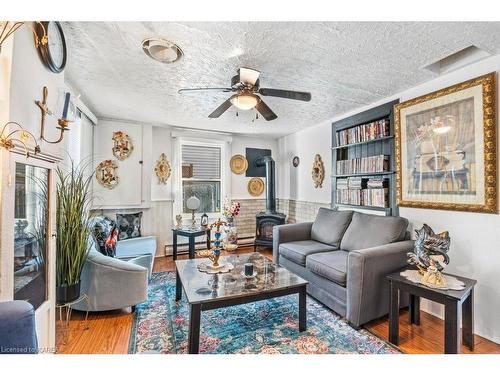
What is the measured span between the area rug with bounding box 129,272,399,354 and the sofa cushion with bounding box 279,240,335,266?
0.49 m

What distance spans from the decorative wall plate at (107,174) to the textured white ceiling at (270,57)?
1017 mm

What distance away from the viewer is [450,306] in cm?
151

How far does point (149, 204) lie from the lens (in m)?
4.05

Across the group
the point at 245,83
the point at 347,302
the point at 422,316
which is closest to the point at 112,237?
the point at 245,83

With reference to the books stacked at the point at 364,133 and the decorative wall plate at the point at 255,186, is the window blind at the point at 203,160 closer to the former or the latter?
the decorative wall plate at the point at 255,186

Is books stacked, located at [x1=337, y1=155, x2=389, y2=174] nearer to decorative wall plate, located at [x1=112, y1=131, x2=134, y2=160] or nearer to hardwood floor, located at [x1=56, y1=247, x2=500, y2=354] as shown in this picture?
hardwood floor, located at [x1=56, y1=247, x2=500, y2=354]

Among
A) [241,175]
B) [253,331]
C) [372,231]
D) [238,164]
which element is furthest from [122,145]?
[372,231]

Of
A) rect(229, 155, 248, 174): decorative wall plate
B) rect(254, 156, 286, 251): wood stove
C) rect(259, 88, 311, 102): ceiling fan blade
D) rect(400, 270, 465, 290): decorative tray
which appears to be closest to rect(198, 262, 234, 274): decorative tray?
rect(400, 270, 465, 290): decorative tray

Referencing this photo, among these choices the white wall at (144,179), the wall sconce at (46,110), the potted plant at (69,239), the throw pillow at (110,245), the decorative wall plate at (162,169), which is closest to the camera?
the wall sconce at (46,110)

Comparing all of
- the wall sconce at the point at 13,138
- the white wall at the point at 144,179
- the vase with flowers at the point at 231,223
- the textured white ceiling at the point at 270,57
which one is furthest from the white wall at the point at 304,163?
the wall sconce at the point at 13,138

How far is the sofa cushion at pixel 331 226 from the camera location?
3.01 meters

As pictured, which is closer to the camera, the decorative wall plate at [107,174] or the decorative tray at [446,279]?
the decorative tray at [446,279]

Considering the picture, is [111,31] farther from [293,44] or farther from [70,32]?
[293,44]

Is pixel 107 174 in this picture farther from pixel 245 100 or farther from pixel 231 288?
pixel 231 288
